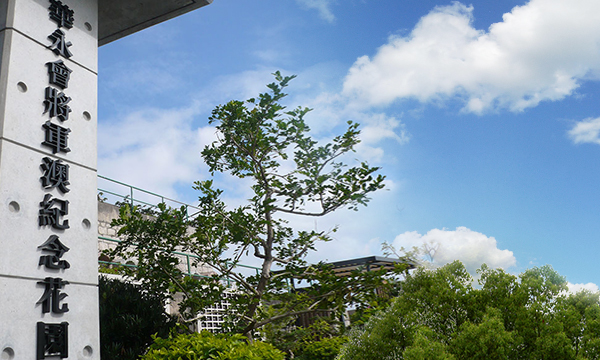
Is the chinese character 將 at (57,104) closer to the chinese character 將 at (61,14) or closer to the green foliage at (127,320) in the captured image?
the chinese character 將 at (61,14)

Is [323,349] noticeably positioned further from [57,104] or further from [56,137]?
[57,104]

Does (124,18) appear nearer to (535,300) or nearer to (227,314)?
(227,314)

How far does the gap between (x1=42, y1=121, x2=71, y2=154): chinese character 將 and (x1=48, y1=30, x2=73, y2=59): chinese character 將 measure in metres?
0.68

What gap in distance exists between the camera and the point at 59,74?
11.7ft

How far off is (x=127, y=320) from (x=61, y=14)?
10.5 feet

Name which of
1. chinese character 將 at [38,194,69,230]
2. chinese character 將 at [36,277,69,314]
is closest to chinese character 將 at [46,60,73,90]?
chinese character 將 at [38,194,69,230]

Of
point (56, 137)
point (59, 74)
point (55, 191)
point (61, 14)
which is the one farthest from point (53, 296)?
point (61, 14)

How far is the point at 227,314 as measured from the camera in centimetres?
552

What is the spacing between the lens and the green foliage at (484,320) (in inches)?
108

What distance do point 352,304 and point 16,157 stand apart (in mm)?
4114

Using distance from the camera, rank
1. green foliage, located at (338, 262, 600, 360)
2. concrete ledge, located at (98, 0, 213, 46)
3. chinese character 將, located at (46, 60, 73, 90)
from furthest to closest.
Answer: concrete ledge, located at (98, 0, 213, 46), chinese character 將, located at (46, 60, 73, 90), green foliage, located at (338, 262, 600, 360)

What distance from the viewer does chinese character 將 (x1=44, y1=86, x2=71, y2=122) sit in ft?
11.2

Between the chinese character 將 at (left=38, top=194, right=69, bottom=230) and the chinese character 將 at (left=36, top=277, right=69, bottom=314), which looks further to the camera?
the chinese character 將 at (left=38, top=194, right=69, bottom=230)

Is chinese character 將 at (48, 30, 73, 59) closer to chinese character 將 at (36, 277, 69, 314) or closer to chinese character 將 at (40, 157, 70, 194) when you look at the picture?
chinese character 將 at (40, 157, 70, 194)
